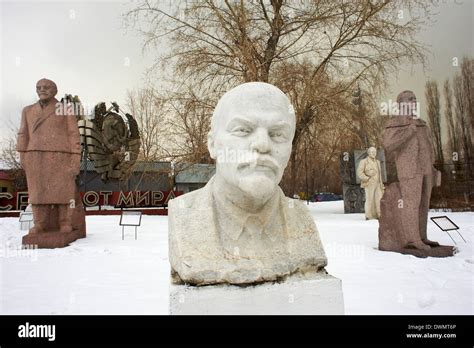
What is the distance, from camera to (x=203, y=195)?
2.90m

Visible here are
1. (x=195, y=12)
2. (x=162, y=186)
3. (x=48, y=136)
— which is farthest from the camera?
(x=162, y=186)

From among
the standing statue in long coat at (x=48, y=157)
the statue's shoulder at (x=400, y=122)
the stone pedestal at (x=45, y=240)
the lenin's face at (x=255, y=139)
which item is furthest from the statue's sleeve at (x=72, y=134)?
the statue's shoulder at (x=400, y=122)

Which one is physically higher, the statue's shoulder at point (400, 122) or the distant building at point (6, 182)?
the statue's shoulder at point (400, 122)

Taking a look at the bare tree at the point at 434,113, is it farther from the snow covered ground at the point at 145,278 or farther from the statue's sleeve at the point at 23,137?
the statue's sleeve at the point at 23,137

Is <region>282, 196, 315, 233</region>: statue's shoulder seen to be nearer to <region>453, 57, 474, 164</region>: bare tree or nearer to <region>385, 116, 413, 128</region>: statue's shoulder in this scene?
<region>385, 116, 413, 128</region>: statue's shoulder

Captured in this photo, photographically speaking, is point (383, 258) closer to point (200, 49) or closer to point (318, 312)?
point (318, 312)

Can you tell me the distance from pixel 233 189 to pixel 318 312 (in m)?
1.05

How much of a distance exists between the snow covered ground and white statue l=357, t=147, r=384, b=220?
4345 millimetres

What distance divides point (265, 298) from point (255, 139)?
3.51 feet

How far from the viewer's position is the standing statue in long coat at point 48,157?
22.5 feet

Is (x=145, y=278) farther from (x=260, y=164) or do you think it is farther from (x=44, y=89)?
(x=44, y=89)

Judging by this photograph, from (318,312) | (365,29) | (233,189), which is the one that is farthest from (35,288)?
(365,29)

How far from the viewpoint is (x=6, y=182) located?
25.4 m

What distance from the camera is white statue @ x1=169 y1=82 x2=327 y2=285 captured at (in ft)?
8.16
